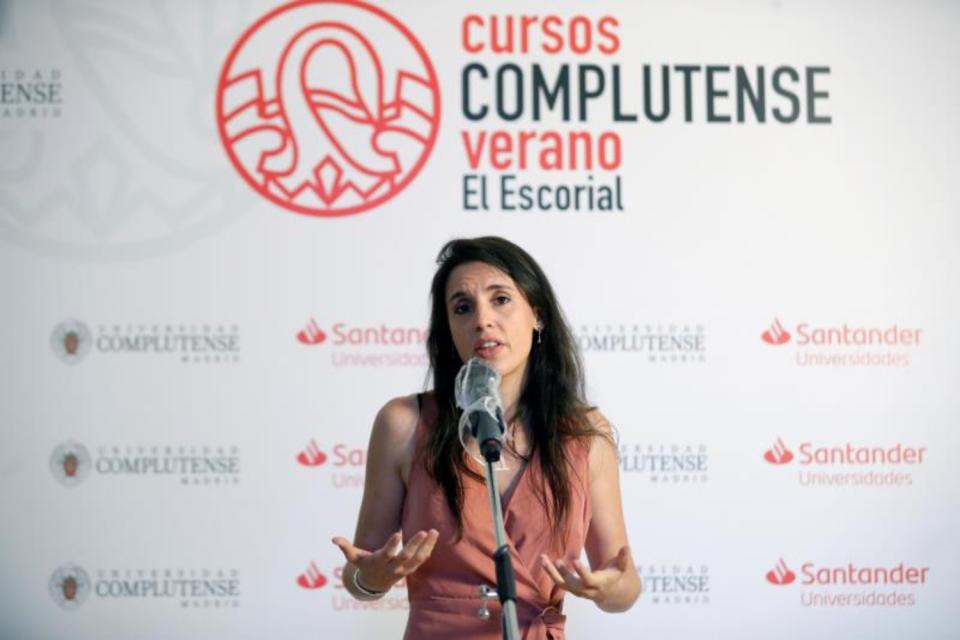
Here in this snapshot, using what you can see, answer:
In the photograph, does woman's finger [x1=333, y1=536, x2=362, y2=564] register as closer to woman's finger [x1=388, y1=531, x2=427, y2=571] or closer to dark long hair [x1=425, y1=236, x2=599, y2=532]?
woman's finger [x1=388, y1=531, x2=427, y2=571]

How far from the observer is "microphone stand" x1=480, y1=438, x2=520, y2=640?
151cm

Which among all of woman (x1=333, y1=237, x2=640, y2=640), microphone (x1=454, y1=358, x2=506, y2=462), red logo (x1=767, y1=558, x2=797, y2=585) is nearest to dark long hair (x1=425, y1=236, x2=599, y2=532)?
woman (x1=333, y1=237, x2=640, y2=640)

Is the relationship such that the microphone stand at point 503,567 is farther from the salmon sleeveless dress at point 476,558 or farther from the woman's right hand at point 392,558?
the salmon sleeveless dress at point 476,558

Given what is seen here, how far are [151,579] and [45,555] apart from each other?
0.40 metres

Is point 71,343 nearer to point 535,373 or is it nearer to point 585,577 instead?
point 535,373

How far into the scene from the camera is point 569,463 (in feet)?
7.21

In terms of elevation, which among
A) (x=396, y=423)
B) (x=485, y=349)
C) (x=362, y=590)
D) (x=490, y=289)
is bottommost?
(x=362, y=590)

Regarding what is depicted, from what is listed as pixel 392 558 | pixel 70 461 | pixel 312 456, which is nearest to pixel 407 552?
pixel 392 558

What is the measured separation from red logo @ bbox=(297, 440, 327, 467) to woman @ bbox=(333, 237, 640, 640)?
69.4 inches

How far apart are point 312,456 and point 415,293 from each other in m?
0.71

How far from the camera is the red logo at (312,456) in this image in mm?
4016

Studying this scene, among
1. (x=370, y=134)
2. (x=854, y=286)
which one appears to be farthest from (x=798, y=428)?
(x=370, y=134)

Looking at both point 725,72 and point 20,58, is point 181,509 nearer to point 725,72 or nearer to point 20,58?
point 20,58

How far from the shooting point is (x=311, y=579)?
3980 mm
